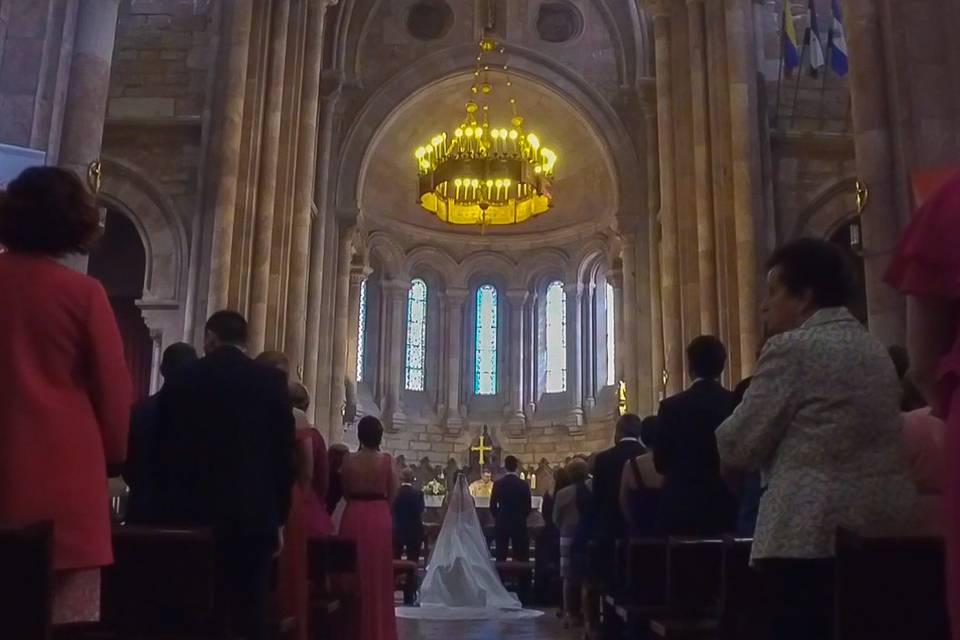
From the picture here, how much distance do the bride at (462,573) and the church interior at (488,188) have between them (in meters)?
0.68

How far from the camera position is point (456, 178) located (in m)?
19.1

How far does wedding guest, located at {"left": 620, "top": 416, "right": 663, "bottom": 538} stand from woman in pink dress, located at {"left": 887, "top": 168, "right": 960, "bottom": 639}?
156 inches

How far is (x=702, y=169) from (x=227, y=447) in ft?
39.4

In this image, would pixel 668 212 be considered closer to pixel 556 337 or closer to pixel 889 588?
pixel 556 337

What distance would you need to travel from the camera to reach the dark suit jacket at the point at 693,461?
495 centimetres

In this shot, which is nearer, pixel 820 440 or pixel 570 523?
pixel 820 440

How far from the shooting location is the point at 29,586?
2422mm

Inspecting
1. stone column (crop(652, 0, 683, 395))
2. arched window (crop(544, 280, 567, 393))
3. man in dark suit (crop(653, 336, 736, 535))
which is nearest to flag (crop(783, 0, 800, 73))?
stone column (crop(652, 0, 683, 395))

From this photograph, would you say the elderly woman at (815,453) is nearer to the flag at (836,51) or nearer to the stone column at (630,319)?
the flag at (836,51)

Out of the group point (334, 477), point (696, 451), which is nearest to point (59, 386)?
point (696, 451)

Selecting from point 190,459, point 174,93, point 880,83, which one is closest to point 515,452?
point 174,93

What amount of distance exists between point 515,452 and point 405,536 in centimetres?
1179

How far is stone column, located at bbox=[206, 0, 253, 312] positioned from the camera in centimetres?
1319

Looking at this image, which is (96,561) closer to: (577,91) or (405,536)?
(405,536)
